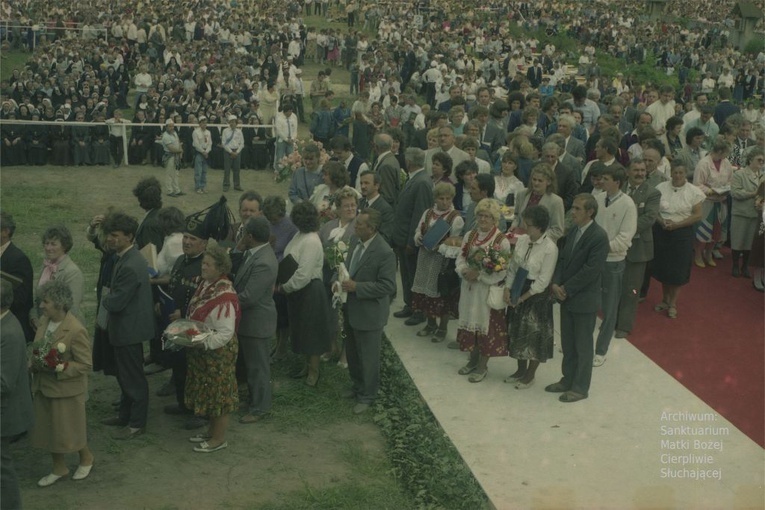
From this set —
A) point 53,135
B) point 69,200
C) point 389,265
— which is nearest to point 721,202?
point 389,265

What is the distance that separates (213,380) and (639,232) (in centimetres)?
439

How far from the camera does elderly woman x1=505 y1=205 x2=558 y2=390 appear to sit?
26.6ft

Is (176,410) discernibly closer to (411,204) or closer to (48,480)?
(48,480)

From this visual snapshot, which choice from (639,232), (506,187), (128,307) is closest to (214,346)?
(128,307)

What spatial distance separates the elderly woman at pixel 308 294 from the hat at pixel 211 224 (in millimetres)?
548

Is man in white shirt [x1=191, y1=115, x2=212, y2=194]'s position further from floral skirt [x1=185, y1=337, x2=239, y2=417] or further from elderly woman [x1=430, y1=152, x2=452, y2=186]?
floral skirt [x1=185, y1=337, x2=239, y2=417]

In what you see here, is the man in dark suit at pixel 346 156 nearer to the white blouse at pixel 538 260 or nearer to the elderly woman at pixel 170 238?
the white blouse at pixel 538 260

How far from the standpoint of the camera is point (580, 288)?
798 centimetres

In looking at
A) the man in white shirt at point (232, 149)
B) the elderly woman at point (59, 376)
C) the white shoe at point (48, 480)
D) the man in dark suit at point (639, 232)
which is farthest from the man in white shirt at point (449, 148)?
the man in white shirt at point (232, 149)

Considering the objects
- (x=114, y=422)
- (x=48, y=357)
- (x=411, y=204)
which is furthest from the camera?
(x=411, y=204)

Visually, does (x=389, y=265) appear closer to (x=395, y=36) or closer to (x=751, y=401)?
(x=751, y=401)

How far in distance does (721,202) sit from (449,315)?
4.07 m

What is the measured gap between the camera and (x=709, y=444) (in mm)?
7633

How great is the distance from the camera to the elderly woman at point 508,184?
32.7 ft
